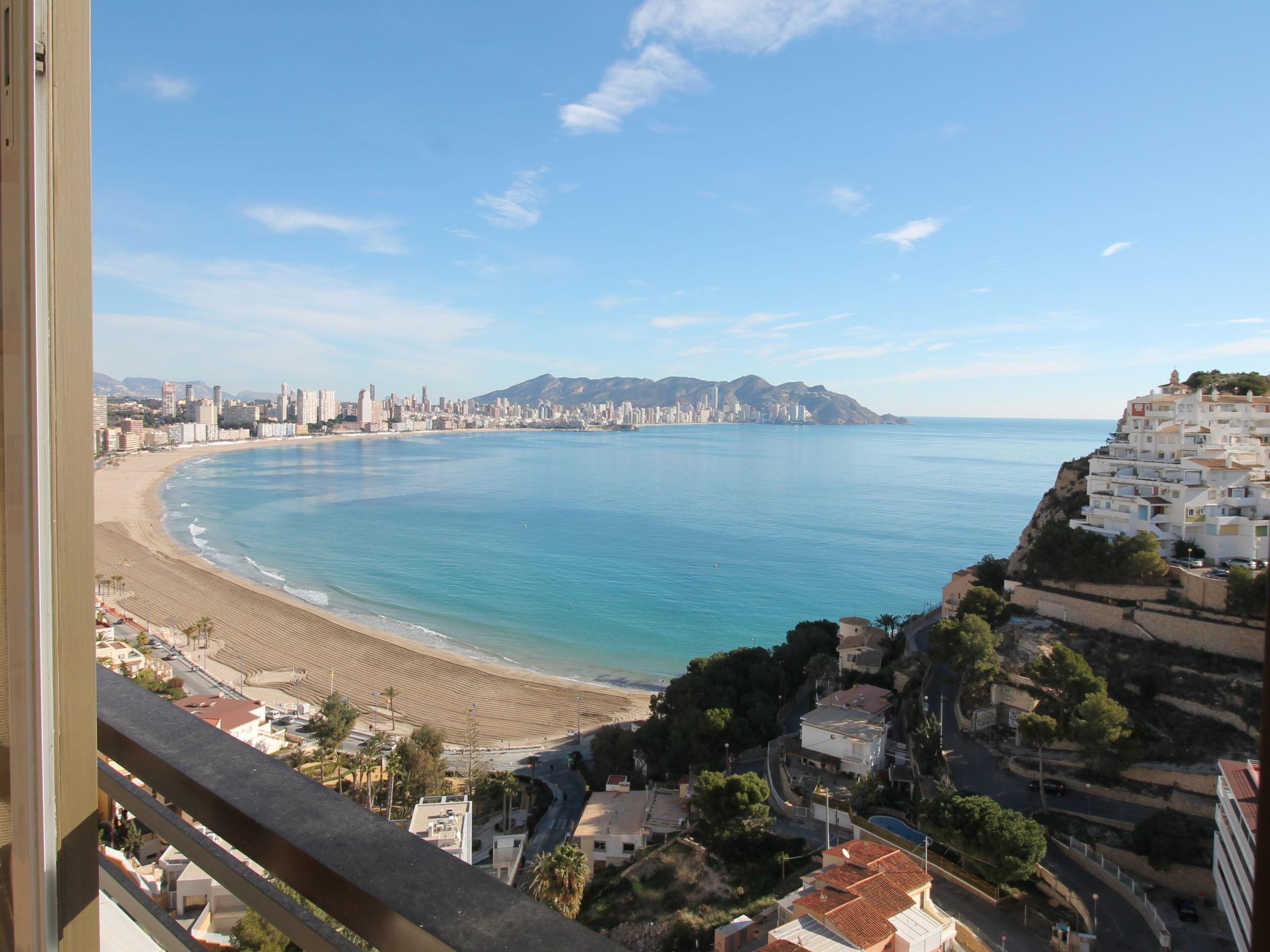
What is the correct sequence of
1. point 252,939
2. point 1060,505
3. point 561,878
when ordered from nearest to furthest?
point 252,939, point 561,878, point 1060,505

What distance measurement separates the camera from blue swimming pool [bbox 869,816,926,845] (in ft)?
24.1

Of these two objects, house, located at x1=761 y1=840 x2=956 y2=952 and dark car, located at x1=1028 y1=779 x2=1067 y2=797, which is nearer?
house, located at x1=761 y1=840 x2=956 y2=952

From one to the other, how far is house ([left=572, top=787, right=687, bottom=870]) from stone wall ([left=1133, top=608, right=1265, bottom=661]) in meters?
7.02

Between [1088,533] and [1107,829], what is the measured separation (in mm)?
5246

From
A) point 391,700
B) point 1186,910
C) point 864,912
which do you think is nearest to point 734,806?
point 864,912

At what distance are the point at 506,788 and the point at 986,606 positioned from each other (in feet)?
24.4

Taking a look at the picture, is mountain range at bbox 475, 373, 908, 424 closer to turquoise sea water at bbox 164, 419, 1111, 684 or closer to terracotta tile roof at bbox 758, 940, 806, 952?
turquoise sea water at bbox 164, 419, 1111, 684

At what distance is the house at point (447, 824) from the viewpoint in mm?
6453

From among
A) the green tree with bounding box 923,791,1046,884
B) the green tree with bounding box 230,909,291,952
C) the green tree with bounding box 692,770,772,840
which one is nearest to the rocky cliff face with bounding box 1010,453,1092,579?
the green tree with bounding box 923,791,1046,884

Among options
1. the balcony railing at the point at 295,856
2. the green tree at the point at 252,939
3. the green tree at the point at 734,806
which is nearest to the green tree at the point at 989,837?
the green tree at the point at 734,806

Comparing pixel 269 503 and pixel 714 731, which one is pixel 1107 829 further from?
pixel 269 503

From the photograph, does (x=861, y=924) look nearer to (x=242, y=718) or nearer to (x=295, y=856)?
(x=295, y=856)

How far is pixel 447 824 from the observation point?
21.8 ft

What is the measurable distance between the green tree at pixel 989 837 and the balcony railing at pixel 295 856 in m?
7.26
